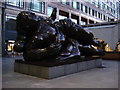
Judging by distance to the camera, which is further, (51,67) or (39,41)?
(39,41)

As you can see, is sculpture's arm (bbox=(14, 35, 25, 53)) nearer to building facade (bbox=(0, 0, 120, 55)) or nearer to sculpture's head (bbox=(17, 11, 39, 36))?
sculpture's head (bbox=(17, 11, 39, 36))

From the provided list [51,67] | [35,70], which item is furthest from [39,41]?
[51,67]

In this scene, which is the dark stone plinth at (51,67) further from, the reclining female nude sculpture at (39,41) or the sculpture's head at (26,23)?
the sculpture's head at (26,23)

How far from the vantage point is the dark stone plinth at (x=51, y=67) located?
6.69 metres

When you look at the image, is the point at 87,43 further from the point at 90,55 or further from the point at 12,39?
the point at 12,39

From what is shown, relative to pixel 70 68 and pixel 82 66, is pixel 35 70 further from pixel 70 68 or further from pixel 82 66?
pixel 82 66

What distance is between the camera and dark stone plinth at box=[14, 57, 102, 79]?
6.69 m

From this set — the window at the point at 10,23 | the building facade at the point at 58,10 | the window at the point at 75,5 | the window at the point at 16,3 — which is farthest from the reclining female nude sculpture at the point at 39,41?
the window at the point at 75,5

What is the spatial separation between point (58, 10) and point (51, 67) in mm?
25484

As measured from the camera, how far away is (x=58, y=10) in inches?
1211

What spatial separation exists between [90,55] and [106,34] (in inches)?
427

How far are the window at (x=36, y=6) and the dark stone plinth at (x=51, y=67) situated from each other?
1788 centimetres

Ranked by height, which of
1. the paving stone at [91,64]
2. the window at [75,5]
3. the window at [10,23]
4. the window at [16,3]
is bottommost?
the paving stone at [91,64]

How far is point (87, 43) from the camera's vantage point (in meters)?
10.6
